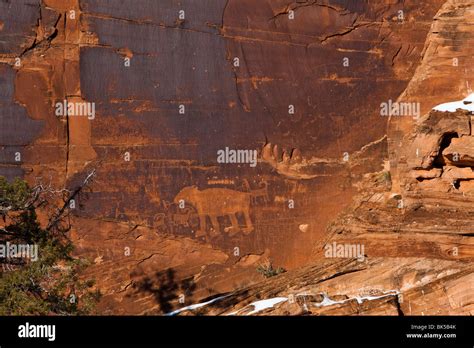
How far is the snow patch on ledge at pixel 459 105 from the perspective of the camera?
1567 cm

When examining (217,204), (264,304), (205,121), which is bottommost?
(264,304)

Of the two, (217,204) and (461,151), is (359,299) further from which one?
(217,204)

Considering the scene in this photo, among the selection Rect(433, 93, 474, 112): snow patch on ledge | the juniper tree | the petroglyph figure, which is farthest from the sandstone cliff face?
the juniper tree

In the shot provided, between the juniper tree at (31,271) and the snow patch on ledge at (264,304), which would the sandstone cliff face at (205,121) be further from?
the juniper tree at (31,271)

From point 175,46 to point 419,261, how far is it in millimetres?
7588

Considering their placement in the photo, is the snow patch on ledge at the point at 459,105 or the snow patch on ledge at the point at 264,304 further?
the snow patch on ledge at the point at 459,105

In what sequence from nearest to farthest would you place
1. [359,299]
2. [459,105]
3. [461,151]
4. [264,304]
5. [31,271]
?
[31,271] < [359,299] < [264,304] < [461,151] < [459,105]

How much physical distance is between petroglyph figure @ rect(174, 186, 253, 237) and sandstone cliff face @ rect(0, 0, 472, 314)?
0.03m

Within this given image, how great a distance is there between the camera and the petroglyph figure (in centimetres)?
1720

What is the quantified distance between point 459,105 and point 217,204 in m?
6.06

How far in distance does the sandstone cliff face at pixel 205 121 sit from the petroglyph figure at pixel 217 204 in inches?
1.3

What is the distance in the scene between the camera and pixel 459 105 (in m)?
16.1

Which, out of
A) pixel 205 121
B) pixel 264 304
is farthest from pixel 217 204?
pixel 264 304

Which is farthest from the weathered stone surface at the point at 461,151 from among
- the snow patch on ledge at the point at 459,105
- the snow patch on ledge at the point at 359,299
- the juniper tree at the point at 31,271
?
the juniper tree at the point at 31,271
